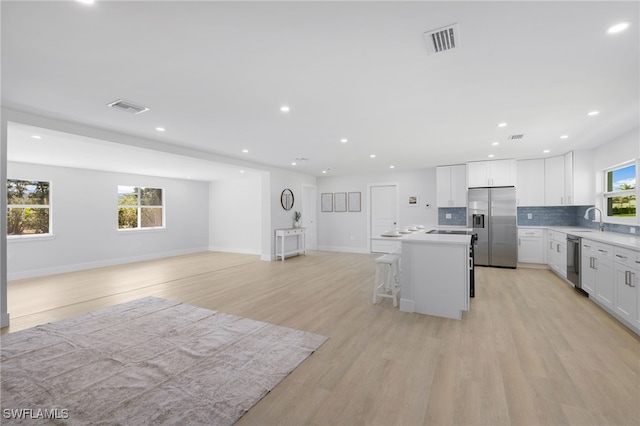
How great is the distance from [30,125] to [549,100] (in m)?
5.92

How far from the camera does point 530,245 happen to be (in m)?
6.19

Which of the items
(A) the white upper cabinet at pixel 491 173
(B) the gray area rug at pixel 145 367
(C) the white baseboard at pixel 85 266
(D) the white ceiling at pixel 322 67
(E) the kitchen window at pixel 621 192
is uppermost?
(D) the white ceiling at pixel 322 67

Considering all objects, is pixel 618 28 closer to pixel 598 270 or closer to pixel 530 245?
pixel 598 270

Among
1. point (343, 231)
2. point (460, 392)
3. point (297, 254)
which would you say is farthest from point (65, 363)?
point (343, 231)

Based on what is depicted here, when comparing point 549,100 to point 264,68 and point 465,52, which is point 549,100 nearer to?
point 465,52

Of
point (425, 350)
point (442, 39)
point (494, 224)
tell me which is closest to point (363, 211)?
point (494, 224)

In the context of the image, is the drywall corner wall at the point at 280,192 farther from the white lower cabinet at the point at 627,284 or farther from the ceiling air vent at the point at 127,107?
the white lower cabinet at the point at 627,284

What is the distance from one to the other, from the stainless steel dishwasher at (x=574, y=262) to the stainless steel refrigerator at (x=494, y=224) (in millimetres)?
1392

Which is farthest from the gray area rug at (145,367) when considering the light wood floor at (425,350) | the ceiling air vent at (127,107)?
the ceiling air vent at (127,107)

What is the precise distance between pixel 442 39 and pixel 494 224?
5485 mm

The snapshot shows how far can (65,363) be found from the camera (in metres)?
2.38

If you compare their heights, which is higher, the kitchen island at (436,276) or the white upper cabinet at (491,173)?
the white upper cabinet at (491,173)

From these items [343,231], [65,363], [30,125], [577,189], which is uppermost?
[30,125]

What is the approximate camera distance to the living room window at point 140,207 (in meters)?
7.46
